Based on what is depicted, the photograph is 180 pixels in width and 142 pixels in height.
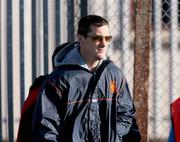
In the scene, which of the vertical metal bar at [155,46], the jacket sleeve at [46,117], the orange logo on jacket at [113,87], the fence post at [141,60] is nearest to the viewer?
the jacket sleeve at [46,117]

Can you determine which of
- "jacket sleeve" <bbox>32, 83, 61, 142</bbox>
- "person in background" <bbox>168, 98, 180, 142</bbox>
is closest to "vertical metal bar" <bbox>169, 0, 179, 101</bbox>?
"person in background" <bbox>168, 98, 180, 142</bbox>

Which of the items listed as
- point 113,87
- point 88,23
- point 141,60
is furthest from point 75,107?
point 141,60

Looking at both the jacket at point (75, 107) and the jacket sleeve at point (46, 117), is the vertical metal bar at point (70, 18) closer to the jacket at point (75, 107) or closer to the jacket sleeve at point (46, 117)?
→ the jacket at point (75, 107)

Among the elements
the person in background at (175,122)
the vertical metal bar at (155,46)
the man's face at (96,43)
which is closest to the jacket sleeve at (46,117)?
the man's face at (96,43)

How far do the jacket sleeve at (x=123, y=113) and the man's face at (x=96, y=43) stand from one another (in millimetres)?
333

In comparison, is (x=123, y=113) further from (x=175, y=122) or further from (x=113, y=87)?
(x=175, y=122)

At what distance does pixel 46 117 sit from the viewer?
3693 mm

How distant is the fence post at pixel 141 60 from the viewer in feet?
16.3

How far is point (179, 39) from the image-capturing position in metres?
5.85

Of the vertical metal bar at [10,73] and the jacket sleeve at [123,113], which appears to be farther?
the vertical metal bar at [10,73]

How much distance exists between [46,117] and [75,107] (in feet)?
0.66

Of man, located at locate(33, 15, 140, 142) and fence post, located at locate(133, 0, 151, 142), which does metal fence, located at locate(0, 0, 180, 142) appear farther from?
man, located at locate(33, 15, 140, 142)

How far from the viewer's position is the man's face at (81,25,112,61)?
379cm

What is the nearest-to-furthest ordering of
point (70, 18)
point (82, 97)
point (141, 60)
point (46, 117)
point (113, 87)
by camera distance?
point (46, 117)
point (82, 97)
point (113, 87)
point (141, 60)
point (70, 18)
